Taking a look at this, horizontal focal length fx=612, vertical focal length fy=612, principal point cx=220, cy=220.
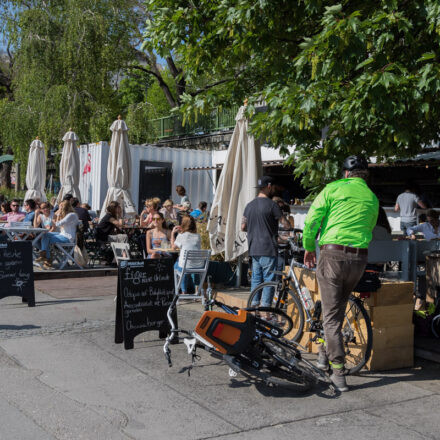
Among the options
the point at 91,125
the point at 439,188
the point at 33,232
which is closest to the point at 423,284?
the point at 33,232

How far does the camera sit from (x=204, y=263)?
8.88 m

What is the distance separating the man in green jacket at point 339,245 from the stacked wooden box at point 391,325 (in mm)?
552

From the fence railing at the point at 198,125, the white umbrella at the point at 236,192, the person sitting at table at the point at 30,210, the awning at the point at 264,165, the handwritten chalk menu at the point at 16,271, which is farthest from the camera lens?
the fence railing at the point at 198,125

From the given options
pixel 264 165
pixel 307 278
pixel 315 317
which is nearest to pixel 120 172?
pixel 264 165

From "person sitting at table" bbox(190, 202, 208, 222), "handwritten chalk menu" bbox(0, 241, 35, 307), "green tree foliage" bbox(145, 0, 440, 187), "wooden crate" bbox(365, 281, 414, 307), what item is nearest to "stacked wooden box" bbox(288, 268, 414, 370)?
"wooden crate" bbox(365, 281, 414, 307)

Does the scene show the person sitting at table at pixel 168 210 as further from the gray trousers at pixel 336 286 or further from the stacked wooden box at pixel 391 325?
the gray trousers at pixel 336 286

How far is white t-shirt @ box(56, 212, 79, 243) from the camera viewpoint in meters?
12.1

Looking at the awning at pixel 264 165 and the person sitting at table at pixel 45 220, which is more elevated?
the awning at pixel 264 165

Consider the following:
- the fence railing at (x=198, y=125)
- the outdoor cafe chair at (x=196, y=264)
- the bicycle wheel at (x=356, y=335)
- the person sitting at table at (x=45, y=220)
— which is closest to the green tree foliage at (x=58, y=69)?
the fence railing at (x=198, y=125)

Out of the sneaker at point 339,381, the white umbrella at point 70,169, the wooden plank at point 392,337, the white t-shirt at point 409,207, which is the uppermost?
the white umbrella at point 70,169

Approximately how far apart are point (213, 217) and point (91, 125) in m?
15.8

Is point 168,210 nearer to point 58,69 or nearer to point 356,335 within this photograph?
point 356,335

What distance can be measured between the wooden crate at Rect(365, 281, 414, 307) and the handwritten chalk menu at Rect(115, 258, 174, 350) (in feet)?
7.35

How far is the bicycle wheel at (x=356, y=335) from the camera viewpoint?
573 centimetres
